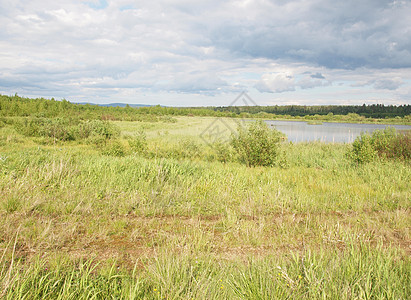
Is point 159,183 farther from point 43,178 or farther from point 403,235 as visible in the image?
point 403,235

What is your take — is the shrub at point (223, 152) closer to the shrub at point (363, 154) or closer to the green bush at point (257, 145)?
the green bush at point (257, 145)

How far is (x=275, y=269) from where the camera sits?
10.4ft

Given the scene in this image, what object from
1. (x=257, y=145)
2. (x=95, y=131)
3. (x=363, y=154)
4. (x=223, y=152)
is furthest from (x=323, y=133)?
(x=95, y=131)

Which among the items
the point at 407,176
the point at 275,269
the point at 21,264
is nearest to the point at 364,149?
the point at 407,176

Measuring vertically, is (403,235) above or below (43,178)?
below

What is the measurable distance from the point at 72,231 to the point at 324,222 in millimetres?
4681

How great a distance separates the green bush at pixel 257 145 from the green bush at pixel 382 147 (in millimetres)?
4090

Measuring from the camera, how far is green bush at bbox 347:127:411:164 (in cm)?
1193

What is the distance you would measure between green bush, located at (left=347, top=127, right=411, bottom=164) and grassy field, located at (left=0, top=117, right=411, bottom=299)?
305 centimetres

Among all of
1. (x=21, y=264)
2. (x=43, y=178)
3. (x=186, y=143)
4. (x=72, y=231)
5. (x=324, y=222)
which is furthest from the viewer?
(x=186, y=143)

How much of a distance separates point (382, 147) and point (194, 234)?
1414 centimetres

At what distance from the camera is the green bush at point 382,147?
39.1 feet

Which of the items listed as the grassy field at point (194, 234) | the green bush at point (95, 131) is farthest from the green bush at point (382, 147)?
the green bush at point (95, 131)

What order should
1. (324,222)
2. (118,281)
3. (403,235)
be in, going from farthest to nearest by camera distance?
(324,222)
(403,235)
(118,281)
